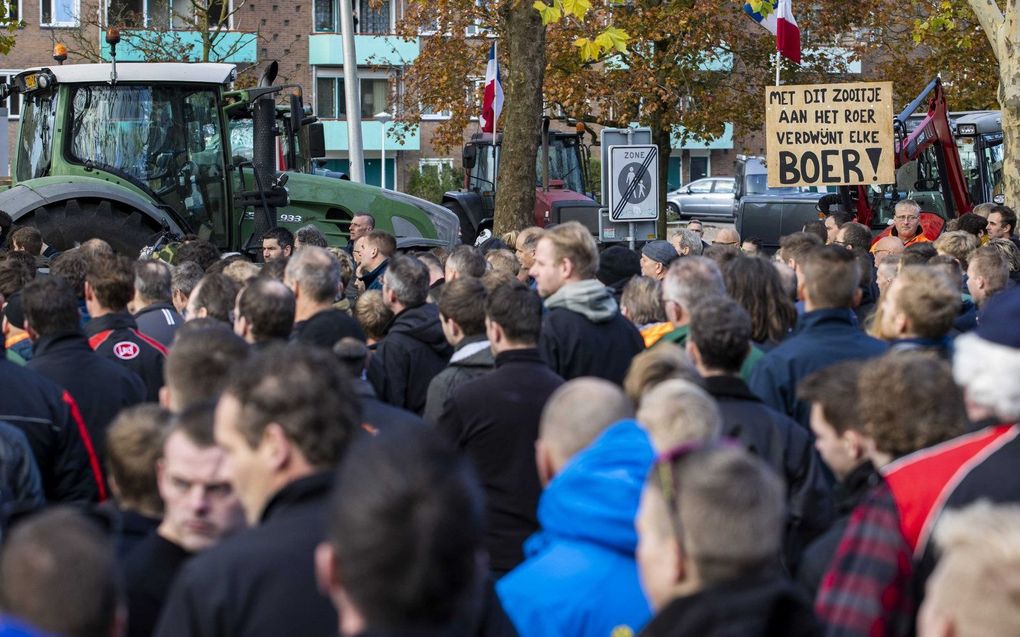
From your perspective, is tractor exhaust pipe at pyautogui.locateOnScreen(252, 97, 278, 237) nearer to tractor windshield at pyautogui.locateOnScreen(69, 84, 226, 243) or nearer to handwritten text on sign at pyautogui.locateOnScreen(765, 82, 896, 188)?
tractor windshield at pyautogui.locateOnScreen(69, 84, 226, 243)

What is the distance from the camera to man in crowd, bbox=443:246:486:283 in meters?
8.45

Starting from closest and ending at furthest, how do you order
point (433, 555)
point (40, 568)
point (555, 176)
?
point (433, 555)
point (40, 568)
point (555, 176)

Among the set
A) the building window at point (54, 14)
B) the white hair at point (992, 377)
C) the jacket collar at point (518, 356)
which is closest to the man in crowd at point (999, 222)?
the jacket collar at point (518, 356)

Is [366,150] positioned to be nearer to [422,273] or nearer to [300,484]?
[422,273]

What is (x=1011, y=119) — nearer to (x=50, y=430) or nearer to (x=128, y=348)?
(x=128, y=348)

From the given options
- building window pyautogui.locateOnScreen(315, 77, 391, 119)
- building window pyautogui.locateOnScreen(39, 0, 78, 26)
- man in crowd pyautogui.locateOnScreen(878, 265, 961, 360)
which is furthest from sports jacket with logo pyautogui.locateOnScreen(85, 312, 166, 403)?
building window pyautogui.locateOnScreen(315, 77, 391, 119)

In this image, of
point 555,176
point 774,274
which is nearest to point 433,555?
point 774,274

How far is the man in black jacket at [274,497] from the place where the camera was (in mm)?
2824

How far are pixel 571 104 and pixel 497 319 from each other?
84.4 ft

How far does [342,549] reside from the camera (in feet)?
7.48

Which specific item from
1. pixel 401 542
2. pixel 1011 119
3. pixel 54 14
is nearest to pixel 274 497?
pixel 401 542

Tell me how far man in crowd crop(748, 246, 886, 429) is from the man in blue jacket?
2.00 meters

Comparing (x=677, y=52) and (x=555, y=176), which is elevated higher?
(x=677, y=52)

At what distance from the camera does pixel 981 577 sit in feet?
7.60
